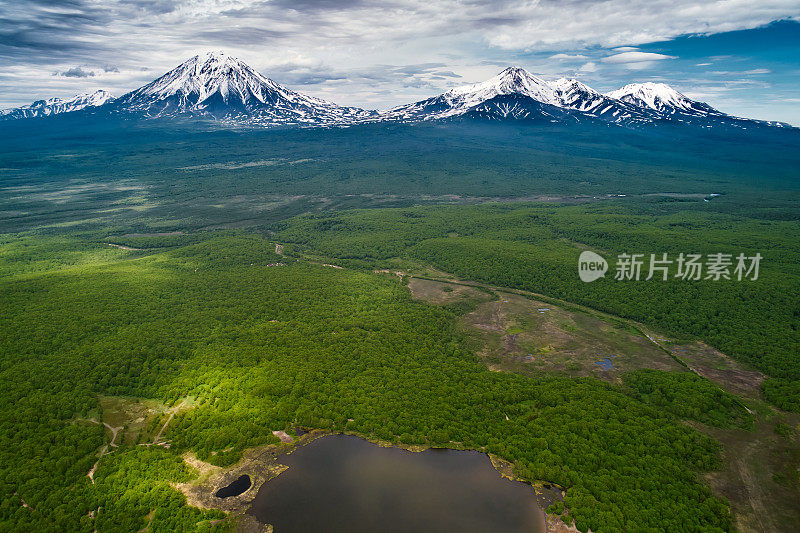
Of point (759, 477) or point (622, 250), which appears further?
point (622, 250)

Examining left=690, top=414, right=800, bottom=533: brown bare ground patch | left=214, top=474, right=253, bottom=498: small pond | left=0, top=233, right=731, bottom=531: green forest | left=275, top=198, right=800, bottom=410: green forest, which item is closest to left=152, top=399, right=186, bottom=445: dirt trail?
left=0, top=233, right=731, bottom=531: green forest

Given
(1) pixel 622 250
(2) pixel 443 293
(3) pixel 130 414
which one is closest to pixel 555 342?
(2) pixel 443 293

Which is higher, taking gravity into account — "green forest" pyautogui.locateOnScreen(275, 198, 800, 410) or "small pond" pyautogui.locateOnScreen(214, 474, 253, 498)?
"green forest" pyautogui.locateOnScreen(275, 198, 800, 410)

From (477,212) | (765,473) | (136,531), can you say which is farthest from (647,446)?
(477,212)

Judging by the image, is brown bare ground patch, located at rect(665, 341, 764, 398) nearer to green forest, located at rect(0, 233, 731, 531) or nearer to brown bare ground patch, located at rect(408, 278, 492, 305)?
green forest, located at rect(0, 233, 731, 531)

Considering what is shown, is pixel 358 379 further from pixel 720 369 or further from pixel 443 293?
pixel 720 369
